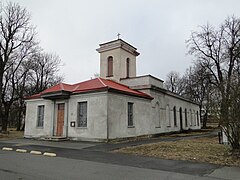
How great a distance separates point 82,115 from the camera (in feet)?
61.9

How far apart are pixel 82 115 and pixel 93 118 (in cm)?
151

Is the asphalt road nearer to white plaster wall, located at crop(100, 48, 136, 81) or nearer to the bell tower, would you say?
white plaster wall, located at crop(100, 48, 136, 81)

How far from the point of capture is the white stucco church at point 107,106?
58.3 ft

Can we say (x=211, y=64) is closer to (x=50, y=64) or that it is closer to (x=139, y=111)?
(x=139, y=111)

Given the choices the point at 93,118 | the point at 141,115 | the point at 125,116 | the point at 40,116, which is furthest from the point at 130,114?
the point at 40,116

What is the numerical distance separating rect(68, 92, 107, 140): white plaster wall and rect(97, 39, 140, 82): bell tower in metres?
8.62

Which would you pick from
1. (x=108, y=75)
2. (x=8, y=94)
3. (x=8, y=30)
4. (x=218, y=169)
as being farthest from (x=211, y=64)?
(x=8, y=94)

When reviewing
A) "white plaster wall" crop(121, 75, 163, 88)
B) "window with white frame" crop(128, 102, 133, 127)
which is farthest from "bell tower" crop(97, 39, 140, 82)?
"window with white frame" crop(128, 102, 133, 127)

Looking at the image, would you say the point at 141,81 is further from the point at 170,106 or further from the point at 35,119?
the point at 35,119

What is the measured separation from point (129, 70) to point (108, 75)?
9.96 ft

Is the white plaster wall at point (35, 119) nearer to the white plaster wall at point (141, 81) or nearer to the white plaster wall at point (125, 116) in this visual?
the white plaster wall at point (125, 116)

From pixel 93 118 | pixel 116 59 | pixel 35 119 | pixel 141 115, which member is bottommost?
pixel 35 119

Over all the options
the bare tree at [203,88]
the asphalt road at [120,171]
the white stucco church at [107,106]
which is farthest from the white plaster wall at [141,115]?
the asphalt road at [120,171]

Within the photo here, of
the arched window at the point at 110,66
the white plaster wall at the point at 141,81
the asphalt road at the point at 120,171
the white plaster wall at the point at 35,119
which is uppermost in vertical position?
the arched window at the point at 110,66
